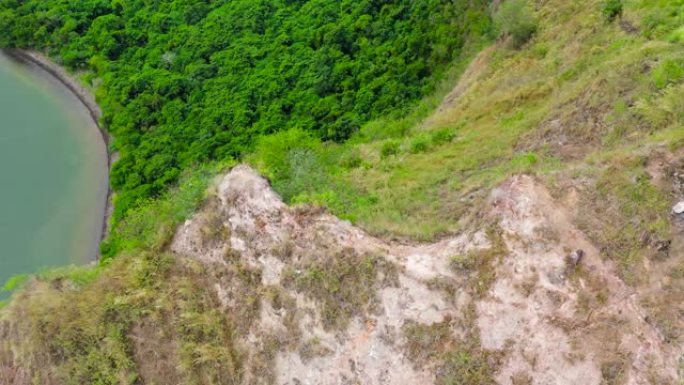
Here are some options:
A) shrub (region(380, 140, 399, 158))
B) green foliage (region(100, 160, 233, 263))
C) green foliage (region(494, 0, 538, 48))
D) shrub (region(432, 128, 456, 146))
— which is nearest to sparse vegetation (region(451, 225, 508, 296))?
green foliage (region(100, 160, 233, 263))

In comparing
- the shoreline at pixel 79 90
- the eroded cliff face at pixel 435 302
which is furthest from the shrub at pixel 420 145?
the shoreline at pixel 79 90

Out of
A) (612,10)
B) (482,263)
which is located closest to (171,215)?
(482,263)

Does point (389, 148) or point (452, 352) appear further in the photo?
point (389, 148)

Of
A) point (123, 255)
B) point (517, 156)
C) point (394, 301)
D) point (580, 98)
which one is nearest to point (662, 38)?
point (580, 98)

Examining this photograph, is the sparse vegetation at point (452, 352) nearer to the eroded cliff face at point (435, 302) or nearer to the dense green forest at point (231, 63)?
the eroded cliff face at point (435, 302)

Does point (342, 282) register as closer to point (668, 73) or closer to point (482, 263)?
point (482, 263)
